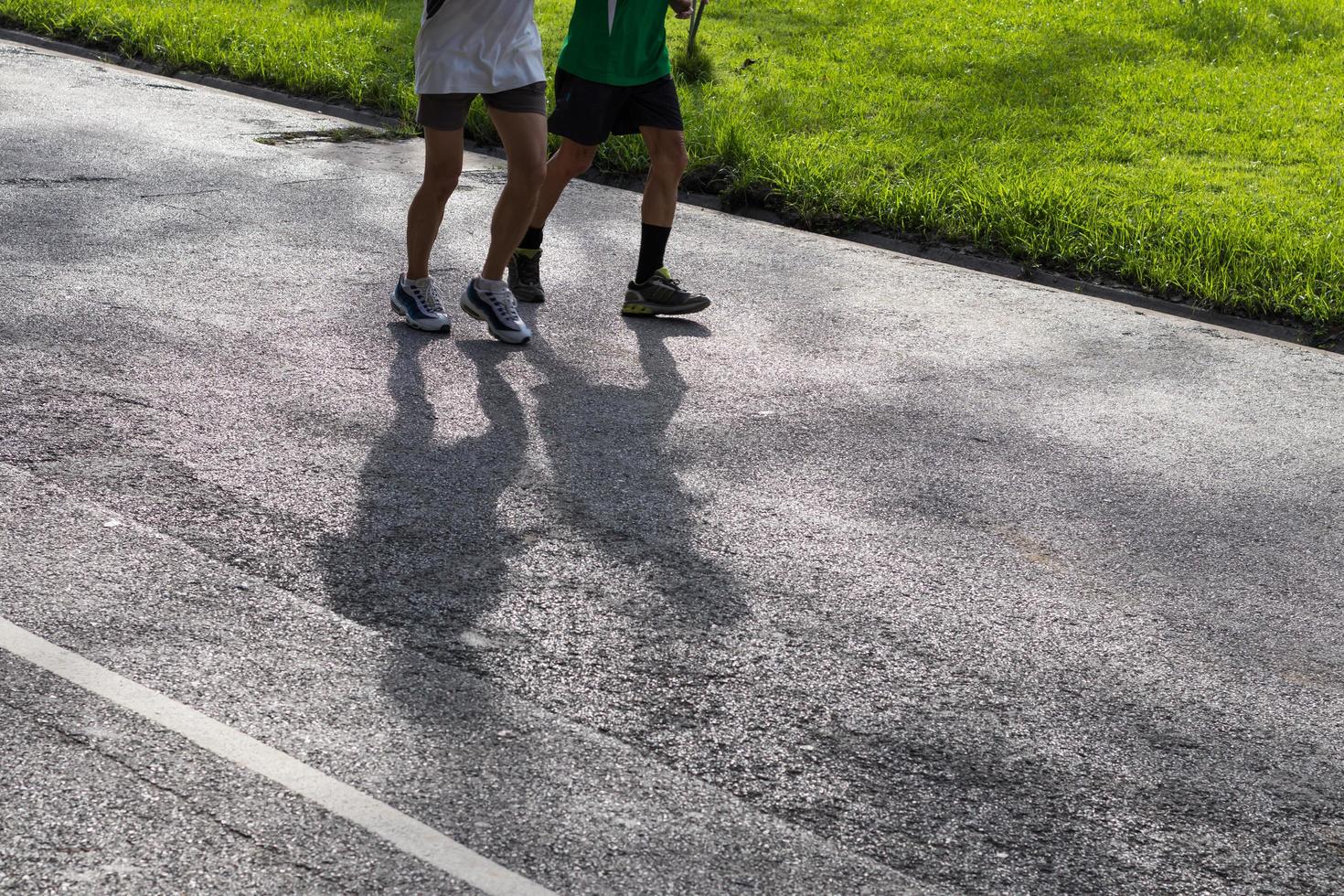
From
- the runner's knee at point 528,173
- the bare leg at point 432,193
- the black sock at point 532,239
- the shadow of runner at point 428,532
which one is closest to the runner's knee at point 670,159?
the black sock at point 532,239

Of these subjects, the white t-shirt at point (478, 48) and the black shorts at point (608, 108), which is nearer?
the white t-shirt at point (478, 48)

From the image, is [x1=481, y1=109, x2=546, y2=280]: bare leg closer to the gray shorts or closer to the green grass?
the gray shorts

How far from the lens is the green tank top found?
235 inches

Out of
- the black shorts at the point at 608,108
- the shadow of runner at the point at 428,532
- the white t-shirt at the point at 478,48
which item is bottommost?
the shadow of runner at the point at 428,532

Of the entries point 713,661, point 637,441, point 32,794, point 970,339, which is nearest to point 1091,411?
point 970,339

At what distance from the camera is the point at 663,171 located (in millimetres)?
6238

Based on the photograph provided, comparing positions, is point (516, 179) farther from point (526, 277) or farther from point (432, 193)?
point (526, 277)

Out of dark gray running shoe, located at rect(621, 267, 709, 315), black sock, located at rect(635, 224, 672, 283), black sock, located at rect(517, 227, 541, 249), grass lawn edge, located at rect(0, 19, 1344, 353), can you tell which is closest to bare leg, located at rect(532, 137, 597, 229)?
black sock, located at rect(517, 227, 541, 249)

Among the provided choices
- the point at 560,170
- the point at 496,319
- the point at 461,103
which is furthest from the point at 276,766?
the point at 560,170

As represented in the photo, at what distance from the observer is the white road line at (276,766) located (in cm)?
259

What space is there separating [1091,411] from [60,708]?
3864 millimetres

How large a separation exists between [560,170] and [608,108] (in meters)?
0.46

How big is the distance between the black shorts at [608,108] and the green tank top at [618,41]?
5 cm

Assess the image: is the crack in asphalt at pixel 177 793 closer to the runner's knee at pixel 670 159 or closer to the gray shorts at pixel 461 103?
the gray shorts at pixel 461 103
